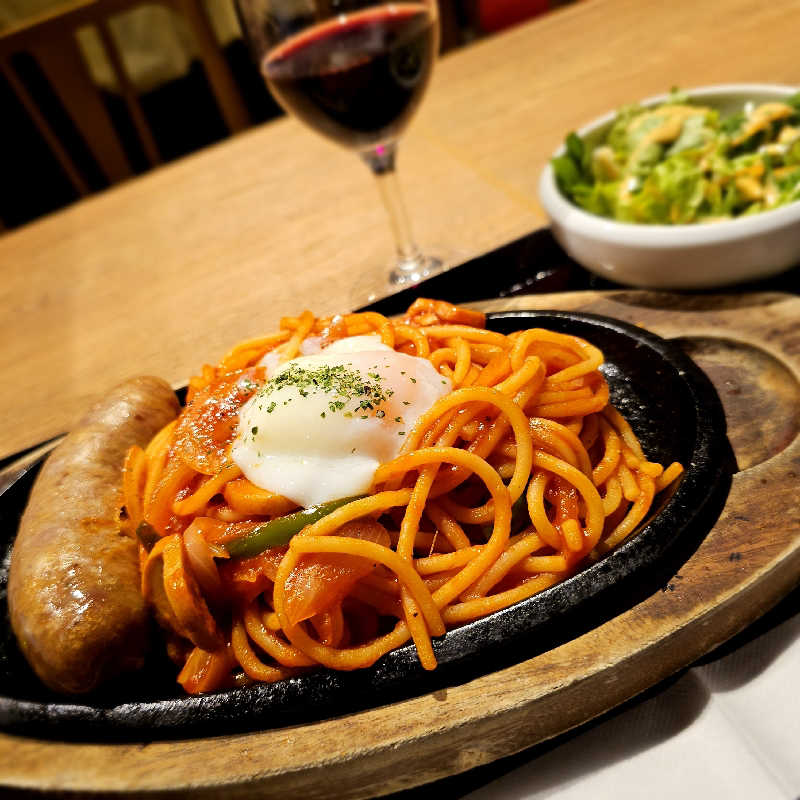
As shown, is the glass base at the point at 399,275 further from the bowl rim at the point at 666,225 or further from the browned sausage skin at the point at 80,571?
the browned sausage skin at the point at 80,571

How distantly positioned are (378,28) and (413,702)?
5.24ft

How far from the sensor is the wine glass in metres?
1.83

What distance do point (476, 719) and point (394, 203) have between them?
5.52ft

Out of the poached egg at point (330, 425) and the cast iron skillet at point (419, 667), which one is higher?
the poached egg at point (330, 425)

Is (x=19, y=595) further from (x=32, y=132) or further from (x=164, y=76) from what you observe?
(x=32, y=132)

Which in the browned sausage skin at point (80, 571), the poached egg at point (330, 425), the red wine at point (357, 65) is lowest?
the browned sausage skin at point (80, 571)

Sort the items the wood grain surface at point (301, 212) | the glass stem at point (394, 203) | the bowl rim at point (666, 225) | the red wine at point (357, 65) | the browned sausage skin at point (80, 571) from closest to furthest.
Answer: the browned sausage skin at point (80, 571)
the bowl rim at point (666, 225)
the red wine at point (357, 65)
the glass stem at point (394, 203)
the wood grain surface at point (301, 212)

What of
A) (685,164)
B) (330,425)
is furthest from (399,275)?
(330,425)

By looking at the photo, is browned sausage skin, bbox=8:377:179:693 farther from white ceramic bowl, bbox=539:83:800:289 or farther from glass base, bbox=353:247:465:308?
white ceramic bowl, bbox=539:83:800:289

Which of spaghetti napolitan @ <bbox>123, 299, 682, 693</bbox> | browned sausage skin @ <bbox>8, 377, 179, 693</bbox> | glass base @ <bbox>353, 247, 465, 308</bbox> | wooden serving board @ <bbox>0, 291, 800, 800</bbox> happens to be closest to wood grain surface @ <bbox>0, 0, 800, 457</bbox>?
glass base @ <bbox>353, 247, 465, 308</bbox>

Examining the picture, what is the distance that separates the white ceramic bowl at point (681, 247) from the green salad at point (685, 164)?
4.5 inches

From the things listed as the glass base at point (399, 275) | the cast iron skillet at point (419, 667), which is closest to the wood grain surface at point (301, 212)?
the glass base at point (399, 275)

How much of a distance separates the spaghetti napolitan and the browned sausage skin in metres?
0.05

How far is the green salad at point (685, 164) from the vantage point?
6.26 ft
